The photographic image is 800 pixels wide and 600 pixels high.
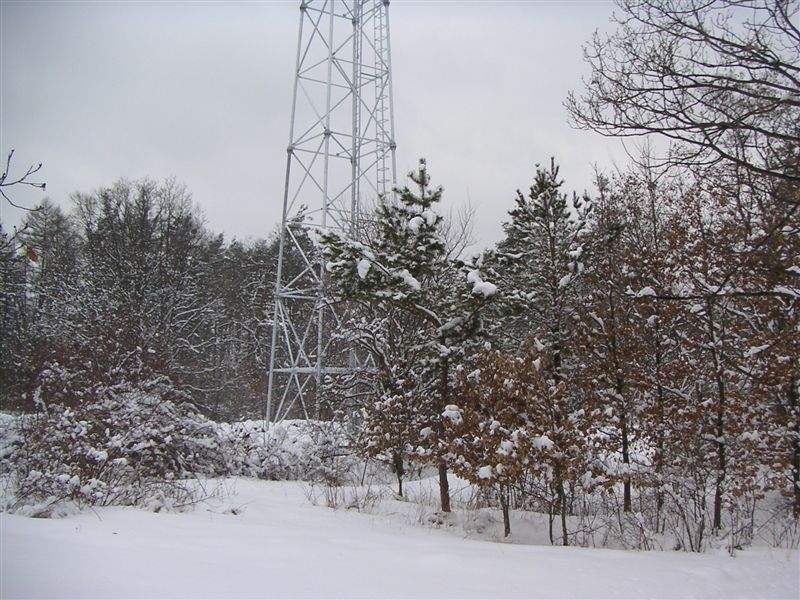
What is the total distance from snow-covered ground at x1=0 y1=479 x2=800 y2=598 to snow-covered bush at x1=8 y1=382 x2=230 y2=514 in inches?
30.6

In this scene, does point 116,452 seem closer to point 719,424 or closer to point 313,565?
point 313,565

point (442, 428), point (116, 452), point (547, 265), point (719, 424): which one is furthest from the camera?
point (547, 265)

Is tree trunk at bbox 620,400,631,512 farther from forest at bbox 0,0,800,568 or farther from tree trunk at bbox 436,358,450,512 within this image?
tree trunk at bbox 436,358,450,512

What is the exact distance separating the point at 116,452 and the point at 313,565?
18.5ft

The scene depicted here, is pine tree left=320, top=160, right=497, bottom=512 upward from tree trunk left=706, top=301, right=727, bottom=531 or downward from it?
upward

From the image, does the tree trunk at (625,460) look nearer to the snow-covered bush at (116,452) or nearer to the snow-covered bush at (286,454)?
the snow-covered bush at (286,454)

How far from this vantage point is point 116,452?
8.48 m

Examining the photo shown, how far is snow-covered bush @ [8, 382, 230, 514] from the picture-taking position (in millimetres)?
6453

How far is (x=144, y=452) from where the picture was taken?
9.29 meters

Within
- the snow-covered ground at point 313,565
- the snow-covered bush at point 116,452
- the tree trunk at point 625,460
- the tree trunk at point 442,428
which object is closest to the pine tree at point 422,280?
the tree trunk at point 442,428

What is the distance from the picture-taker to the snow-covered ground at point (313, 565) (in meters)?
3.36

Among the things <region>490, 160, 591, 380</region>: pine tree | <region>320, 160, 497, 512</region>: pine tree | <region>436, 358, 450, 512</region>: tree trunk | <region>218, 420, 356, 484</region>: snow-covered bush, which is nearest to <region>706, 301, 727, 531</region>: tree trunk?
<region>490, 160, 591, 380</region>: pine tree

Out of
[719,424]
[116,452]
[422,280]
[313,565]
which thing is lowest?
[313,565]

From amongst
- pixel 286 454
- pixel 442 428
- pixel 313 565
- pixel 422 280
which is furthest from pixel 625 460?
pixel 313 565
